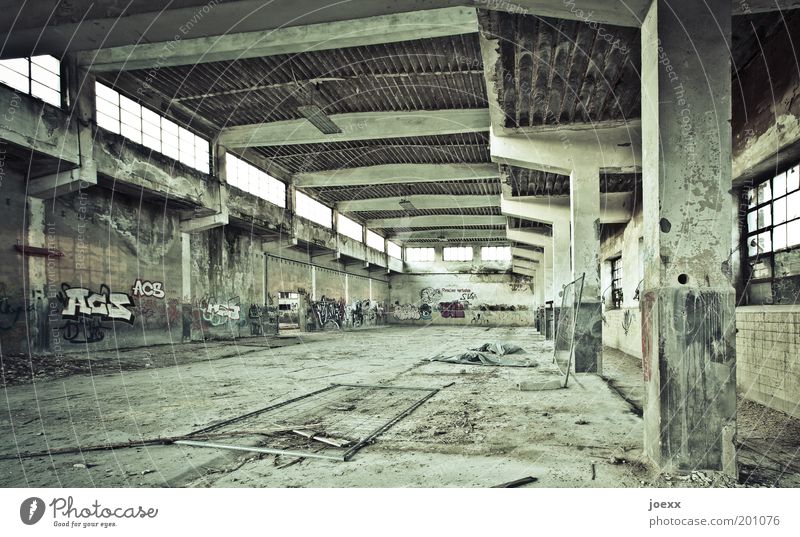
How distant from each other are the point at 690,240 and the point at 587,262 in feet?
21.3

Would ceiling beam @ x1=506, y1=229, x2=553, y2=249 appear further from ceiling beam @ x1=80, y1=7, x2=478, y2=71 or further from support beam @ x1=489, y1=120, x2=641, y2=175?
ceiling beam @ x1=80, y1=7, x2=478, y2=71

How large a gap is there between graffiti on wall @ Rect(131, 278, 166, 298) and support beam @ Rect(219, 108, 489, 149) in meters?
5.95

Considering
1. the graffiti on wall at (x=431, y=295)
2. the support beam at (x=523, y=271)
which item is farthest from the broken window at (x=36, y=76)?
the support beam at (x=523, y=271)

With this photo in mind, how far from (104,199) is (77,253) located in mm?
1819

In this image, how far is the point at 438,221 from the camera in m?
28.4

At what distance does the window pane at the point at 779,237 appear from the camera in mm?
6223

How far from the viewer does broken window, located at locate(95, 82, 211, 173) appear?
12.3 m

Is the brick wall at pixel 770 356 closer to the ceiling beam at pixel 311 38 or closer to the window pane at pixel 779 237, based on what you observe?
the window pane at pixel 779 237

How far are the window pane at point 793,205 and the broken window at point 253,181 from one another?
51.9 ft

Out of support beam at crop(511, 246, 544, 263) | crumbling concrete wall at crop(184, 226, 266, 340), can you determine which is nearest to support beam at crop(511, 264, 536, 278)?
support beam at crop(511, 246, 544, 263)

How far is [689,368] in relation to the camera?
3625 millimetres

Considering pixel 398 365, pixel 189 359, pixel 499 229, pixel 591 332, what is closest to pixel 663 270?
pixel 591 332
